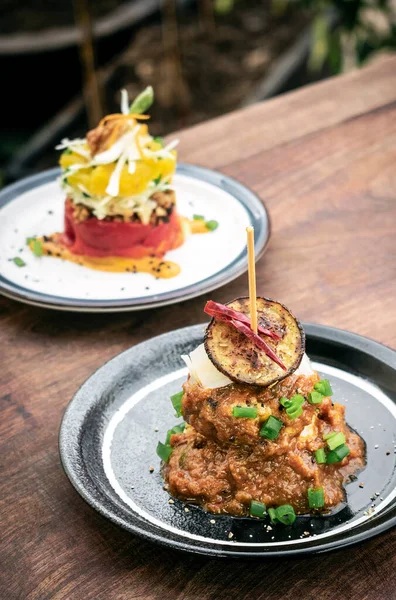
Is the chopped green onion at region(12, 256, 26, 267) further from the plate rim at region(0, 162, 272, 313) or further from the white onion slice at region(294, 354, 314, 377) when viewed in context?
the white onion slice at region(294, 354, 314, 377)

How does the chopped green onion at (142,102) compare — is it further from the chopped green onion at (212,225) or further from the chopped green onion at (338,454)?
the chopped green onion at (338,454)

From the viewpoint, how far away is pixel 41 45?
551cm

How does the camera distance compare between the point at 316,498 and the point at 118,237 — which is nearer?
the point at 316,498

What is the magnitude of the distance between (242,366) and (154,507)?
352 millimetres

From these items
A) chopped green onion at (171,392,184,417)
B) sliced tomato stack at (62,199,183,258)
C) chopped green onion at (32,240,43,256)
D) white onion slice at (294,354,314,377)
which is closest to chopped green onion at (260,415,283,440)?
white onion slice at (294,354,314,377)

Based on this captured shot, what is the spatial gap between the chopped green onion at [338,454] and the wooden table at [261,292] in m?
0.19

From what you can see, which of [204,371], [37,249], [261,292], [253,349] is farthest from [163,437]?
[37,249]

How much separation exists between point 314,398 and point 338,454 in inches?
5.1

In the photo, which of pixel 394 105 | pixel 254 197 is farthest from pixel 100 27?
pixel 254 197

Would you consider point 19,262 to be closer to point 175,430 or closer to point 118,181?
point 118,181

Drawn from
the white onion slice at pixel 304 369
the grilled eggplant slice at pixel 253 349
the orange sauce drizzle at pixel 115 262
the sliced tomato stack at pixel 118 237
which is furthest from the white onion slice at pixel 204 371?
the sliced tomato stack at pixel 118 237

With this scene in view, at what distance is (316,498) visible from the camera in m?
1.75

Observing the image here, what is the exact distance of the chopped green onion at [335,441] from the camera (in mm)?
1817

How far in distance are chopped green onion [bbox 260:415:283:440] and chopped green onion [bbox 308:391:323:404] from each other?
0.10 m
